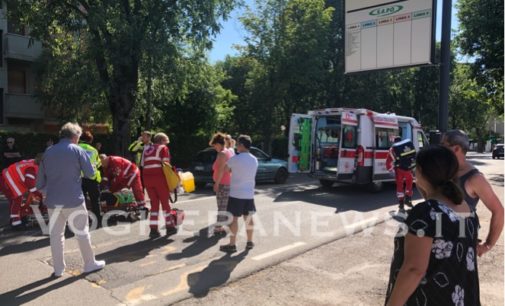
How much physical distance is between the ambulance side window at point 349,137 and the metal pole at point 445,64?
323 inches

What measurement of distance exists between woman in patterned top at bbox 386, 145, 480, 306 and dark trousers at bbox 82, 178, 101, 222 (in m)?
6.88

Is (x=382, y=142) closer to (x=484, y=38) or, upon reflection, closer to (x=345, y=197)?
(x=345, y=197)

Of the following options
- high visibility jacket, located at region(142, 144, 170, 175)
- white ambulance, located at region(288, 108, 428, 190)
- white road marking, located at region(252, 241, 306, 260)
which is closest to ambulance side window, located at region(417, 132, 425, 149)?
white ambulance, located at region(288, 108, 428, 190)

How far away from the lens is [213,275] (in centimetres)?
560

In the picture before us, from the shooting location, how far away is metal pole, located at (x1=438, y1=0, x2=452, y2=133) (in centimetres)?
490

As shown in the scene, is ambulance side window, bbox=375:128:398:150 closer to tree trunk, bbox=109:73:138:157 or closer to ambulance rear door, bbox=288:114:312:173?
ambulance rear door, bbox=288:114:312:173

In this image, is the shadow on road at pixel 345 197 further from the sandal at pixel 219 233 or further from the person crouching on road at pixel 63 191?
the person crouching on road at pixel 63 191

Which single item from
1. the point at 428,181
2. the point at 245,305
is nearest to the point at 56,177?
the point at 245,305

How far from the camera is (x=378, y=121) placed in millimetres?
13734

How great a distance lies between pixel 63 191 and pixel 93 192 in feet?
9.82

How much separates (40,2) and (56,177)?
40.2ft

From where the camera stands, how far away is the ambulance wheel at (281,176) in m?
16.4

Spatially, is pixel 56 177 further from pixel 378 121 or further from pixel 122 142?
pixel 122 142

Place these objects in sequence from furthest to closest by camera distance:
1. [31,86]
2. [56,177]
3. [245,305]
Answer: [31,86]
[56,177]
[245,305]
